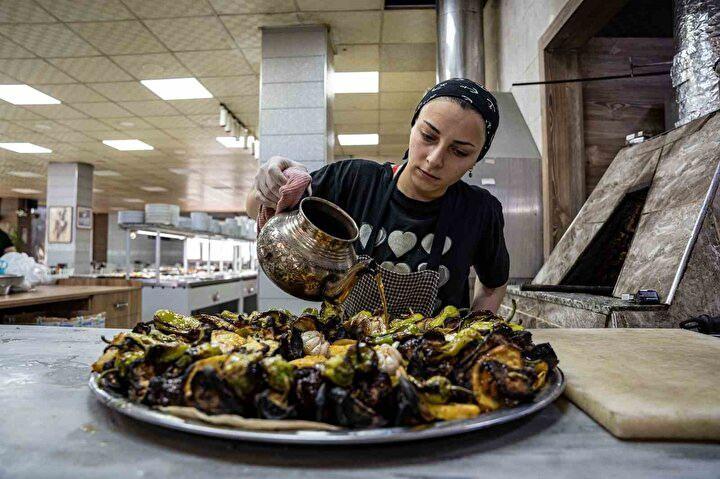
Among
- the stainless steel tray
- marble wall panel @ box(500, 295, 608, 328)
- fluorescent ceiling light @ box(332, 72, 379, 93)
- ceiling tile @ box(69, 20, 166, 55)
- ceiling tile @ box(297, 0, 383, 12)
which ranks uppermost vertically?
ceiling tile @ box(297, 0, 383, 12)

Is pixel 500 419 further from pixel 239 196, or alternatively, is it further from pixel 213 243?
pixel 239 196

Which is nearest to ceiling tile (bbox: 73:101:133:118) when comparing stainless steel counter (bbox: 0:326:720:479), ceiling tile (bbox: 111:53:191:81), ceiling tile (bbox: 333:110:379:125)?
ceiling tile (bbox: 111:53:191:81)

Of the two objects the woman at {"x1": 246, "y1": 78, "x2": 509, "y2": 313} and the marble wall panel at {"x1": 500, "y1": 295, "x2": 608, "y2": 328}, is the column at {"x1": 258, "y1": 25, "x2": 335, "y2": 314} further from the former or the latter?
the woman at {"x1": 246, "y1": 78, "x2": 509, "y2": 313}

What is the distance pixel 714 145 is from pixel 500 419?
1.90 m

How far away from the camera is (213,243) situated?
28.4 ft

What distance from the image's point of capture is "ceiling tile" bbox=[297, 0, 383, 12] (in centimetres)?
463

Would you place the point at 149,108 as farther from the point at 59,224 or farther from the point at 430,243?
the point at 430,243

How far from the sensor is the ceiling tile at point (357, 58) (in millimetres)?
5602

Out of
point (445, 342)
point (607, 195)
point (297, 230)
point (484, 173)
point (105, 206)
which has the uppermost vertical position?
point (105, 206)

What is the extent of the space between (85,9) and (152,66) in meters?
1.30

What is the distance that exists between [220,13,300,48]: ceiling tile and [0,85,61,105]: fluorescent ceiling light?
3679 millimetres

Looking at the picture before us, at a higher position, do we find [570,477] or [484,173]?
[484,173]

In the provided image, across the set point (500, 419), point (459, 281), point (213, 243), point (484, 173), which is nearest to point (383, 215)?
point (459, 281)

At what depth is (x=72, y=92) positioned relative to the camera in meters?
6.68
